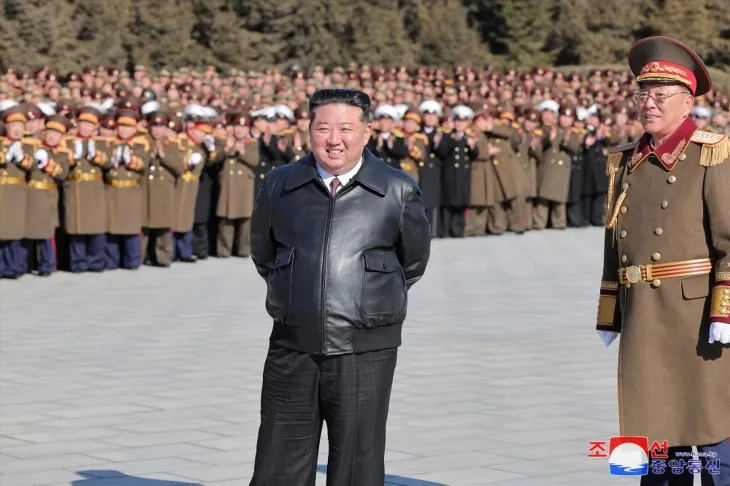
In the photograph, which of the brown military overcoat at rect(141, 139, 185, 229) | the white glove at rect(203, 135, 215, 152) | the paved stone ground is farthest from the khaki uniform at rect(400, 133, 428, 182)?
the paved stone ground

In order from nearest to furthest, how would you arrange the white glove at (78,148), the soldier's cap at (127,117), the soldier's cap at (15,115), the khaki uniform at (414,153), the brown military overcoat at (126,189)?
the soldier's cap at (15,115)
the white glove at (78,148)
the brown military overcoat at (126,189)
the soldier's cap at (127,117)
the khaki uniform at (414,153)

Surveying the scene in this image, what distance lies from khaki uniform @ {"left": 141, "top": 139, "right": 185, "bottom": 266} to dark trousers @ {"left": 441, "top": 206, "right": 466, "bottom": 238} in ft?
17.1

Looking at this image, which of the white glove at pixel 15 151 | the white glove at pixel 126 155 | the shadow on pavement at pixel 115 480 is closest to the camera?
the shadow on pavement at pixel 115 480

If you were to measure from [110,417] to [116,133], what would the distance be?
364 inches

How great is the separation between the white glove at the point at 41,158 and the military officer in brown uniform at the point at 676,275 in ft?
36.5

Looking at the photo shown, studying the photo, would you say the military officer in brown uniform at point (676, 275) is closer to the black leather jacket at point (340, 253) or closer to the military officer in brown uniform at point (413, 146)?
the black leather jacket at point (340, 253)

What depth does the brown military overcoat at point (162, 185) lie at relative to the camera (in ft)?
57.9

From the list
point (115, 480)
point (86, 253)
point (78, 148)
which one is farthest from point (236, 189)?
point (115, 480)

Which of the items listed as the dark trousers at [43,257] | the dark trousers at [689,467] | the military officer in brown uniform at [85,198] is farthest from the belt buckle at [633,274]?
the military officer in brown uniform at [85,198]

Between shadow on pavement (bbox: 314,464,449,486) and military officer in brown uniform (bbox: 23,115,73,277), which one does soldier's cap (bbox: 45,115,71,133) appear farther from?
shadow on pavement (bbox: 314,464,449,486)

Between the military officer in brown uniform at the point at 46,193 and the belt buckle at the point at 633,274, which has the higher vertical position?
the belt buckle at the point at 633,274

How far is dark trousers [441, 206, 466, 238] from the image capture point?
72.5 feet

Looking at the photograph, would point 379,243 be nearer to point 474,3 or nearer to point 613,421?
point 613,421

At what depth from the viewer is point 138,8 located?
147ft
